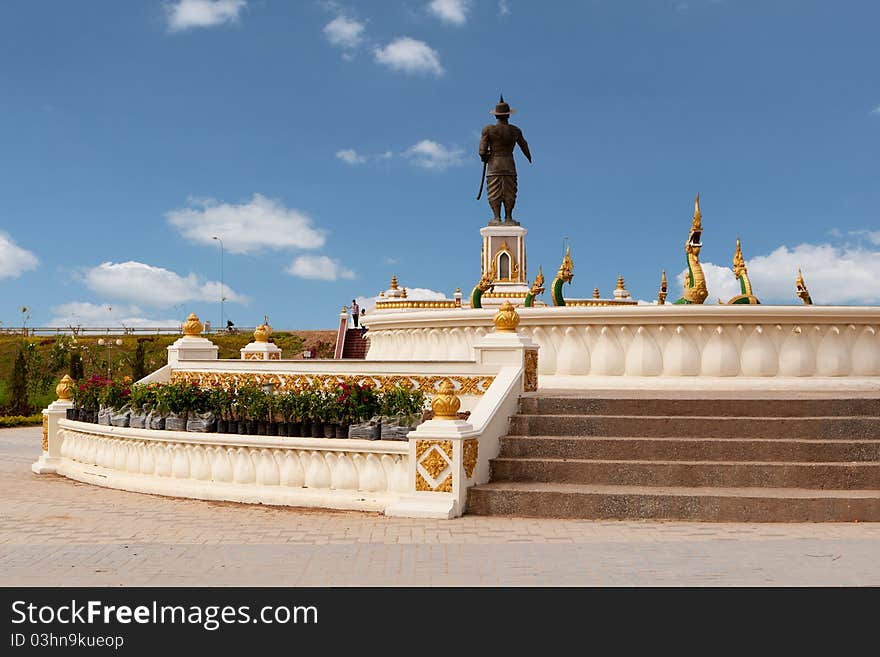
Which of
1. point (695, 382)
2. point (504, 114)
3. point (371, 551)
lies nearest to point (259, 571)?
point (371, 551)

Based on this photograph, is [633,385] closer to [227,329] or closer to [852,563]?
[852,563]

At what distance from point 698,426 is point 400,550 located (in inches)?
178

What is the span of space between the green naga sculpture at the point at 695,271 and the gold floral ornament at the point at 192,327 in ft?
31.0

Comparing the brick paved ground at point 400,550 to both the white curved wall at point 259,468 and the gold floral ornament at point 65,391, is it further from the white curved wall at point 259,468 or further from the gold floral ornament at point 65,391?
the gold floral ornament at point 65,391

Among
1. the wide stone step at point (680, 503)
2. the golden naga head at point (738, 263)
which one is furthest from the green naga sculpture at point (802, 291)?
the wide stone step at point (680, 503)

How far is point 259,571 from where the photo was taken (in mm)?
7047

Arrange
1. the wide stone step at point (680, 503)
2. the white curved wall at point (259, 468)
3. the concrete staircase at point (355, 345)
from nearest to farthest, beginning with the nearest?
the wide stone step at point (680, 503)
the white curved wall at point (259, 468)
the concrete staircase at point (355, 345)

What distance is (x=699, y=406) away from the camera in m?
10.9

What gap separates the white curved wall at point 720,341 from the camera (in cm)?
1256

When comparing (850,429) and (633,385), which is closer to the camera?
(850,429)

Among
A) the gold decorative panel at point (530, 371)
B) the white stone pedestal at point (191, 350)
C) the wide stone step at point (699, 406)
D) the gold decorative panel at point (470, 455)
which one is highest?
the white stone pedestal at point (191, 350)
